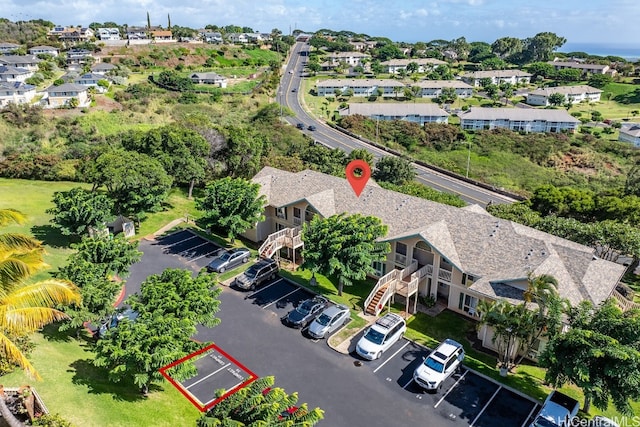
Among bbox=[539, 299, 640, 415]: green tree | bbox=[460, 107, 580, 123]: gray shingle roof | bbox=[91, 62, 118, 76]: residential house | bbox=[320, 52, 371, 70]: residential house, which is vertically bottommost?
bbox=[539, 299, 640, 415]: green tree

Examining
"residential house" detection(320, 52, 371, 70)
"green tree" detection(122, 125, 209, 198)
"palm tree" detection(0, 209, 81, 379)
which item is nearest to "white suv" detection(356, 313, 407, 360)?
"palm tree" detection(0, 209, 81, 379)

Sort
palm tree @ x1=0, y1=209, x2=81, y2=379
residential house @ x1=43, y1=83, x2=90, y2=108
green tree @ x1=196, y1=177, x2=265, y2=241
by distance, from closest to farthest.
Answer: palm tree @ x1=0, y1=209, x2=81, y2=379, green tree @ x1=196, y1=177, x2=265, y2=241, residential house @ x1=43, y1=83, x2=90, y2=108

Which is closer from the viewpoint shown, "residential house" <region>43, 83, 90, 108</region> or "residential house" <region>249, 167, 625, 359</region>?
"residential house" <region>249, 167, 625, 359</region>

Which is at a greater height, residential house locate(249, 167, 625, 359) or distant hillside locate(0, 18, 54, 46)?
distant hillside locate(0, 18, 54, 46)

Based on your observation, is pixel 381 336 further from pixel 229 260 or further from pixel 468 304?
pixel 229 260

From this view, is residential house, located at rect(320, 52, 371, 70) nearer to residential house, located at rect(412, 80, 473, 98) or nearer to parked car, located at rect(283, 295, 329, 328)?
residential house, located at rect(412, 80, 473, 98)

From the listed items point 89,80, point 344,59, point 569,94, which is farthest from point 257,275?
point 344,59
